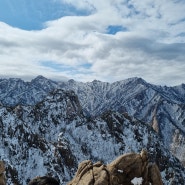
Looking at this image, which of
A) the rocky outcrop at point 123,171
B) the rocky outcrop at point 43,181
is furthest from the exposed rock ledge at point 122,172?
the rocky outcrop at point 43,181

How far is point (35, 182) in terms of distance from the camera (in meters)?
25.0

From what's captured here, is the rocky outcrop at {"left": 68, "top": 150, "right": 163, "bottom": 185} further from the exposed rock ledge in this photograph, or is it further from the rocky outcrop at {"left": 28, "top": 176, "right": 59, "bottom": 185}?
the rocky outcrop at {"left": 28, "top": 176, "right": 59, "bottom": 185}

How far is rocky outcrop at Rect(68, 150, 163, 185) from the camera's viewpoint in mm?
32312

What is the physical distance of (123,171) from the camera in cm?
3303

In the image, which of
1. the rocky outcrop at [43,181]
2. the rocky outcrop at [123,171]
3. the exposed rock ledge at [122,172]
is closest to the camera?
the rocky outcrop at [43,181]

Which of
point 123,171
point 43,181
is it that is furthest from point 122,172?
point 43,181

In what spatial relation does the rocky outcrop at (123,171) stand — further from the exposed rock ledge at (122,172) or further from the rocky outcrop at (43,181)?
the rocky outcrop at (43,181)

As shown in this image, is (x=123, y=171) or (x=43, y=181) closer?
(x=43, y=181)

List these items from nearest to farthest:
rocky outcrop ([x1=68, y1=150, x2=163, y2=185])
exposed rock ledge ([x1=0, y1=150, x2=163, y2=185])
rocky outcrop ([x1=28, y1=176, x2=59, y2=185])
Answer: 1. rocky outcrop ([x1=28, y1=176, x2=59, y2=185])
2. exposed rock ledge ([x1=0, y1=150, x2=163, y2=185])
3. rocky outcrop ([x1=68, y1=150, x2=163, y2=185])

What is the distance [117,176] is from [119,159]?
1.52m

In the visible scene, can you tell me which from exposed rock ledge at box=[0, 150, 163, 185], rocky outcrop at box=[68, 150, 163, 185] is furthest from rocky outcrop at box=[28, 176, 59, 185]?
rocky outcrop at box=[68, 150, 163, 185]

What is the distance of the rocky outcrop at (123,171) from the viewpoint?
32312mm

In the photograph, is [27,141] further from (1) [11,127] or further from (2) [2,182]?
(2) [2,182]

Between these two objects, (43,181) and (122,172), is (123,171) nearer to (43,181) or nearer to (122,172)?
(122,172)
